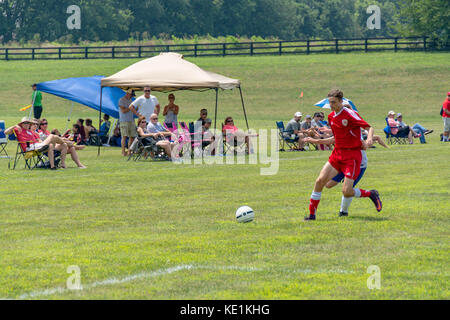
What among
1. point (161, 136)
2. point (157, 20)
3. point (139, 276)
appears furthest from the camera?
point (157, 20)

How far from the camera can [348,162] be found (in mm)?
10312

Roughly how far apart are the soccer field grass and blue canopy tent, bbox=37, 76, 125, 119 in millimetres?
4355

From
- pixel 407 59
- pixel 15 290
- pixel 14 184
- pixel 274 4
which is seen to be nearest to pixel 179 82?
pixel 14 184

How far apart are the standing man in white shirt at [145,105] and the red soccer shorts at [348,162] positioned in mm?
12066

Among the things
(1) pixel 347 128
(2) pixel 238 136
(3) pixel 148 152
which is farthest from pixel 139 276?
(2) pixel 238 136

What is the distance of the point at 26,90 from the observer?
5075cm

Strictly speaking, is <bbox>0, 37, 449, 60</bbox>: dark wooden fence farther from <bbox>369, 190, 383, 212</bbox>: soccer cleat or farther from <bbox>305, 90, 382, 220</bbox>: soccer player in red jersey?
<bbox>305, 90, 382, 220</bbox>: soccer player in red jersey

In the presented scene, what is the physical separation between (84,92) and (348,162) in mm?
17068

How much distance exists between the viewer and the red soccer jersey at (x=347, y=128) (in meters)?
10.2

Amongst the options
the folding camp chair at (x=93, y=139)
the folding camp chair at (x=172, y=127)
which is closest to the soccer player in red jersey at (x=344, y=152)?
the folding camp chair at (x=172, y=127)

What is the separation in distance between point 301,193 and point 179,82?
9189mm

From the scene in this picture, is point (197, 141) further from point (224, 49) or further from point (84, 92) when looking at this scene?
point (224, 49)

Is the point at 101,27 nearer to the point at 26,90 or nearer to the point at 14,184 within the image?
the point at 26,90

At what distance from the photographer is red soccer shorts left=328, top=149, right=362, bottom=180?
10297mm
